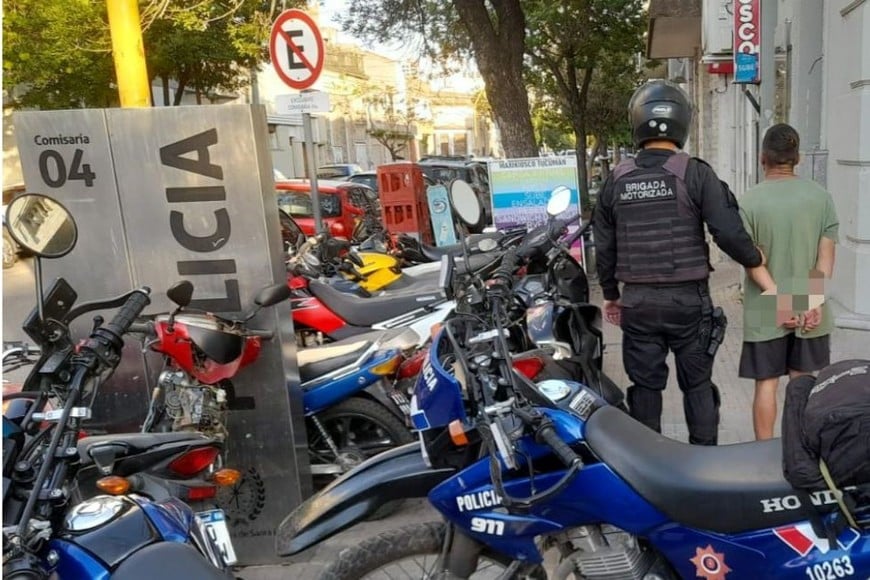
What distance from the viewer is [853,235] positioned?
5797mm

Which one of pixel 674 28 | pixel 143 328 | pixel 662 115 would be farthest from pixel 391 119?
pixel 143 328

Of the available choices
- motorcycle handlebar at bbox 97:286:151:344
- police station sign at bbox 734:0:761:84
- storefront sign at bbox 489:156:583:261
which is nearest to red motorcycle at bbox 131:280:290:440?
motorcycle handlebar at bbox 97:286:151:344

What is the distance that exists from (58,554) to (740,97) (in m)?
13.0

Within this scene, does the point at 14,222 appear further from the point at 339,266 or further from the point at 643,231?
the point at 339,266

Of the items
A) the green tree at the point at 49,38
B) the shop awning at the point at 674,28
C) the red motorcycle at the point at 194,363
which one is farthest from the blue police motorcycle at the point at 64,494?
the shop awning at the point at 674,28

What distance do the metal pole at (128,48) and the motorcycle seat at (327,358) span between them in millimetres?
4355

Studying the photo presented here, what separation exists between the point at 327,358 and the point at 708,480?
8.46ft

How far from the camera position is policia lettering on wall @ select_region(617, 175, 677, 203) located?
11.8 feet

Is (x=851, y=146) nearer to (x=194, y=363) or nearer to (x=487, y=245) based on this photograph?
(x=487, y=245)

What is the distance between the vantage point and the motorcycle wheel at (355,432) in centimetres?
413

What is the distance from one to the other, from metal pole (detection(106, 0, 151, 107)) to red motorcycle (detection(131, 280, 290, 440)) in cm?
498

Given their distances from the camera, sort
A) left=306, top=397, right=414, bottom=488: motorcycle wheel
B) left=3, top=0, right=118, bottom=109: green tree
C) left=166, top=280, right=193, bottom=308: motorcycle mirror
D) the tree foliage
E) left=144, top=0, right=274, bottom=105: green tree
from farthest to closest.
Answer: left=144, top=0, right=274, bottom=105: green tree < left=3, top=0, right=118, bottom=109: green tree < the tree foliage < left=306, top=397, right=414, bottom=488: motorcycle wheel < left=166, top=280, right=193, bottom=308: motorcycle mirror

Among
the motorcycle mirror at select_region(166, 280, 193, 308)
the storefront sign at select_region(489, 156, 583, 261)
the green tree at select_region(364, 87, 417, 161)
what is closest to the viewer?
the motorcycle mirror at select_region(166, 280, 193, 308)

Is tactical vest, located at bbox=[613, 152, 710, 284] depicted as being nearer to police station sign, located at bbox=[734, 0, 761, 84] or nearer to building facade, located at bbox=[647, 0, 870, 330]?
building facade, located at bbox=[647, 0, 870, 330]
